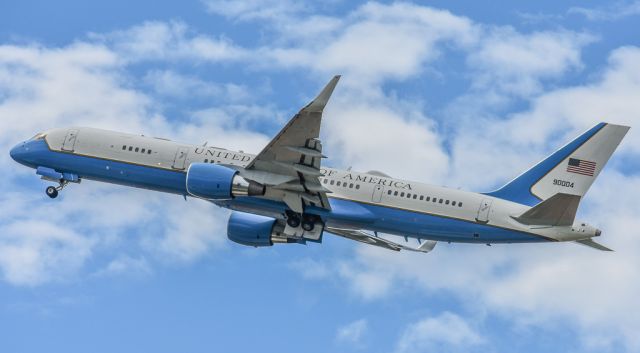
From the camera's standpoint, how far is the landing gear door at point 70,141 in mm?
60844

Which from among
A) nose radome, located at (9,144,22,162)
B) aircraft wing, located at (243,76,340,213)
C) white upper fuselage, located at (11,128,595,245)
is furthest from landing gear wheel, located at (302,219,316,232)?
nose radome, located at (9,144,22,162)

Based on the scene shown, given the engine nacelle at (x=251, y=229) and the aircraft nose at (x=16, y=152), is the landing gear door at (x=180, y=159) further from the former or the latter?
the aircraft nose at (x=16, y=152)

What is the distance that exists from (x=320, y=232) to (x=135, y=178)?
36.9 feet

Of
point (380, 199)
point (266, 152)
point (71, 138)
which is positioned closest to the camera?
point (266, 152)

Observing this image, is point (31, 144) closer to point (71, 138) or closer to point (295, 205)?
point (71, 138)

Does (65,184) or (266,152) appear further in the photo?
(65,184)

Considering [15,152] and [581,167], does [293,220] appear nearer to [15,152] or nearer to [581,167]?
[581,167]

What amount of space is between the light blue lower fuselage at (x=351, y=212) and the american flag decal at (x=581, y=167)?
486cm

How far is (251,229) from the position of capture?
61.3 m

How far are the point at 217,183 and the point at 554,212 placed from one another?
58.3 ft

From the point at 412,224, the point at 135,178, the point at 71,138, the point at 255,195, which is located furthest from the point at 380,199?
the point at 71,138

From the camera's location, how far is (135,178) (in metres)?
59.3

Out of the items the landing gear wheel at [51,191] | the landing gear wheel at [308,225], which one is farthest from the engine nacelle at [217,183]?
the landing gear wheel at [51,191]

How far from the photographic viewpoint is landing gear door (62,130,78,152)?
60844 millimetres
